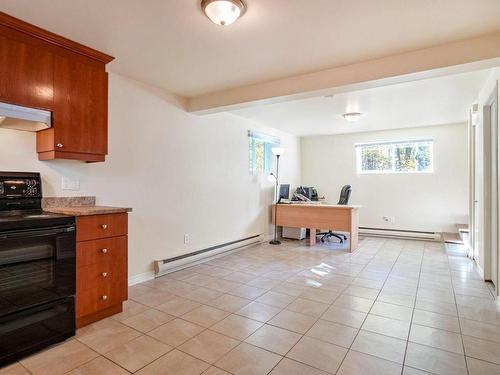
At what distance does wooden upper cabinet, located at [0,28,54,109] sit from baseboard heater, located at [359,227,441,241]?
607cm

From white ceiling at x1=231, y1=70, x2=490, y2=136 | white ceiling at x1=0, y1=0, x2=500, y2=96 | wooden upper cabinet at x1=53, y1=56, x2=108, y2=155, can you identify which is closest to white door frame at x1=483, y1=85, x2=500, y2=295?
white ceiling at x1=231, y1=70, x2=490, y2=136

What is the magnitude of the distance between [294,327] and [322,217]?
10.2ft

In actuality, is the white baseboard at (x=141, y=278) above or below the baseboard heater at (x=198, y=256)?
below

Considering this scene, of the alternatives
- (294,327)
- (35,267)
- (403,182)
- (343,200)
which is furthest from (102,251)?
(403,182)

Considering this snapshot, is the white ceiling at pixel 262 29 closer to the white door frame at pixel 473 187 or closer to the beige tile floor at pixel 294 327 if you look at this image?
the beige tile floor at pixel 294 327

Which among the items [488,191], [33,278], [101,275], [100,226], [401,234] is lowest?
[401,234]

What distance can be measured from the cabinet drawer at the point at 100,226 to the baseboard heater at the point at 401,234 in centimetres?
538

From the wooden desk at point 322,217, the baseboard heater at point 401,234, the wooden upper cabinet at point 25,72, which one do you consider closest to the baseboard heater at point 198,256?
the wooden desk at point 322,217

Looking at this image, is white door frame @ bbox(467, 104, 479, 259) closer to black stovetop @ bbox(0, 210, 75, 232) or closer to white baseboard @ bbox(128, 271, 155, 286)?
white baseboard @ bbox(128, 271, 155, 286)

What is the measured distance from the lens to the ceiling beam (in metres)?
2.30

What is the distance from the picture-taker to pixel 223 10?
185 centimetres

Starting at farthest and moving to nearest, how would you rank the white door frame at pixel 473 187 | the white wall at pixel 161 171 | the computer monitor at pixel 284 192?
the computer monitor at pixel 284 192
the white door frame at pixel 473 187
the white wall at pixel 161 171

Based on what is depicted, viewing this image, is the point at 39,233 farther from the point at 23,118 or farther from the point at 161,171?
the point at 161,171

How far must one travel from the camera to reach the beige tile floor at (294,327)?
5.83 ft
